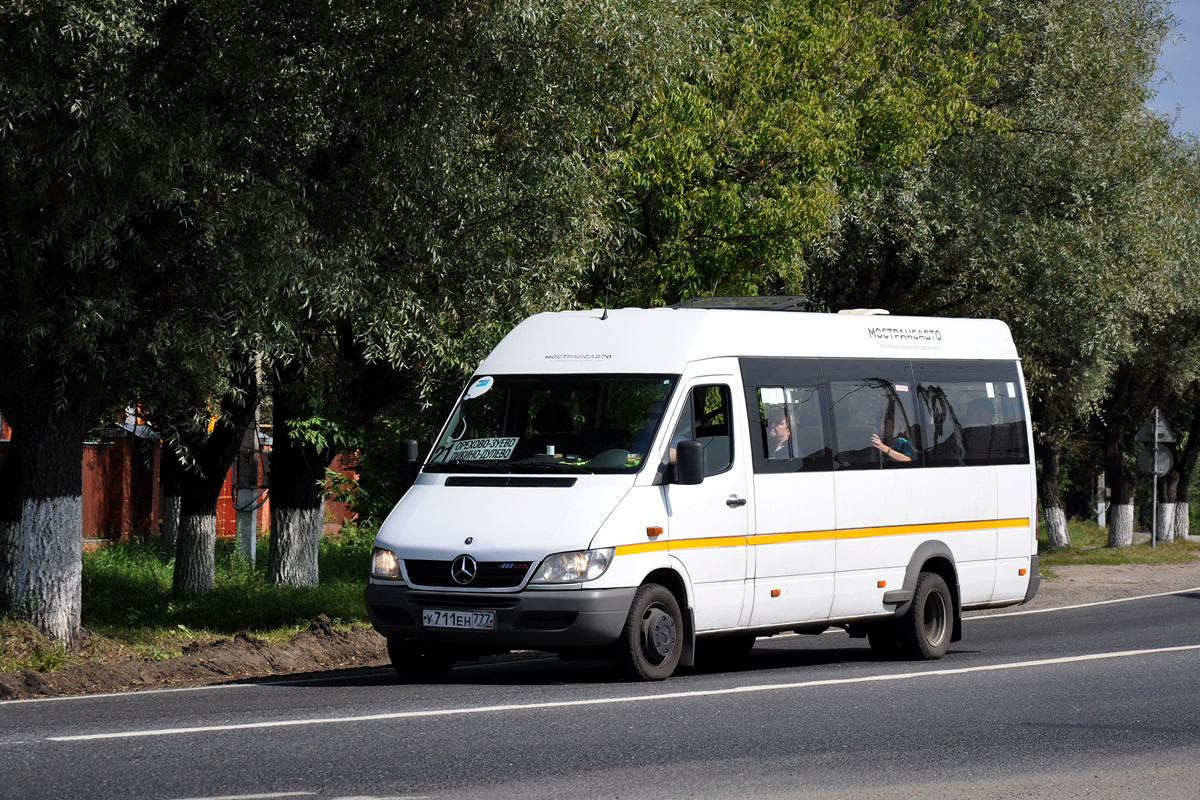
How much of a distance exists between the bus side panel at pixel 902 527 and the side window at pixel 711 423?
54.5 inches

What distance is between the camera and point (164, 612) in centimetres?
1903

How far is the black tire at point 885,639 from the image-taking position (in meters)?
14.0

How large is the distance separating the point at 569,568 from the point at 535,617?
15.4 inches

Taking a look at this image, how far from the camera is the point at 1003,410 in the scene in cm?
1521

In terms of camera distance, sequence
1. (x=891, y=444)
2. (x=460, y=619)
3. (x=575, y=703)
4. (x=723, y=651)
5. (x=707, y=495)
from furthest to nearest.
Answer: (x=723, y=651) < (x=891, y=444) < (x=707, y=495) < (x=460, y=619) < (x=575, y=703)

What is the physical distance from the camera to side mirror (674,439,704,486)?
11391 mm

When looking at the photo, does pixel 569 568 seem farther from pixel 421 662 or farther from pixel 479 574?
pixel 421 662

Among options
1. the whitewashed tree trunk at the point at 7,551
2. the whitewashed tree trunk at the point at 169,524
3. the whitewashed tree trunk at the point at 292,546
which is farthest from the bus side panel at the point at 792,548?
the whitewashed tree trunk at the point at 169,524

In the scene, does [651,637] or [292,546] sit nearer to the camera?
[651,637]

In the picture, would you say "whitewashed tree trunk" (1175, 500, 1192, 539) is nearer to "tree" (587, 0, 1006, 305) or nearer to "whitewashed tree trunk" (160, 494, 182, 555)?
"tree" (587, 0, 1006, 305)

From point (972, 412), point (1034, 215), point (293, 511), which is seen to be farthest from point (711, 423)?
point (1034, 215)

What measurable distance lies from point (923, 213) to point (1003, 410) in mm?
10946

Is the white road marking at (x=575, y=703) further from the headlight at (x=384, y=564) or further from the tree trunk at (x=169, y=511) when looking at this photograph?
the tree trunk at (x=169, y=511)

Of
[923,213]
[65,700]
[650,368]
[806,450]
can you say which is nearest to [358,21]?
[650,368]
